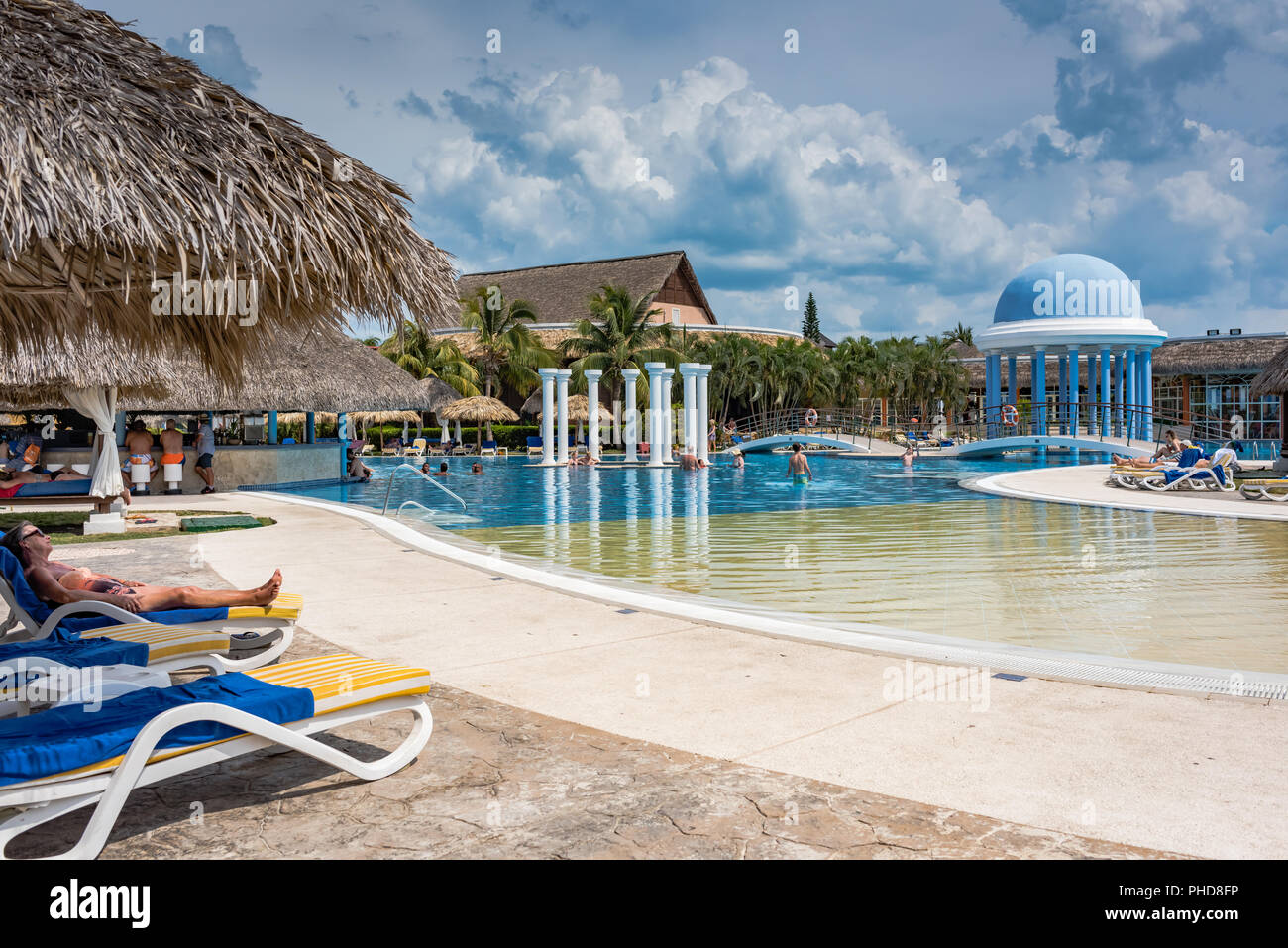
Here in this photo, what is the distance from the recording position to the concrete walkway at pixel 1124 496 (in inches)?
546

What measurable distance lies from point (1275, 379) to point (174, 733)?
2305 centimetres

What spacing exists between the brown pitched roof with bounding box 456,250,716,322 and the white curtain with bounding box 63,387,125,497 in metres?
42.9

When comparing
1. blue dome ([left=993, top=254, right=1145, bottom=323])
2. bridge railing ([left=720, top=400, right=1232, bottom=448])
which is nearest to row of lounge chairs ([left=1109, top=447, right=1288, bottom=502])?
bridge railing ([left=720, top=400, right=1232, bottom=448])

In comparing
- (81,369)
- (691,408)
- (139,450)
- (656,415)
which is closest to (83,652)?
(81,369)

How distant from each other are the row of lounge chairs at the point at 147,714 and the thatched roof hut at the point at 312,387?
14.9 m

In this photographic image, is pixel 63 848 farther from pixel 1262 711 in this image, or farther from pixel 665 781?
pixel 1262 711

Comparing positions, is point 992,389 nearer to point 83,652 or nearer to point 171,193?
point 171,193

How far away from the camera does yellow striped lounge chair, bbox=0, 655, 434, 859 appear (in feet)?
9.68

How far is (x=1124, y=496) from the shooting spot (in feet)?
54.7

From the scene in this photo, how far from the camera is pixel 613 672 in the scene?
520 centimetres

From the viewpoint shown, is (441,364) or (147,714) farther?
(441,364)

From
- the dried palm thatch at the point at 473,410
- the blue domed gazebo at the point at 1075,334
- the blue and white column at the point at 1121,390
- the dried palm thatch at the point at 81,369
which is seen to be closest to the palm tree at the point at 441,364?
the dried palm thatch at the point at 473,410

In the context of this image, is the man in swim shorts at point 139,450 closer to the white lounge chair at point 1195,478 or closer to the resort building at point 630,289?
the white lounge chair at point 1195,478

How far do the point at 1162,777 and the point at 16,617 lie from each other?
5609 mm
